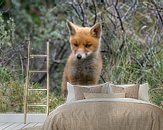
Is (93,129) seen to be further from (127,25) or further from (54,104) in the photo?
(127,25)

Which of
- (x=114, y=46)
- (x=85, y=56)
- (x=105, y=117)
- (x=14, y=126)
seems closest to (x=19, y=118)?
(x=14, y=126)

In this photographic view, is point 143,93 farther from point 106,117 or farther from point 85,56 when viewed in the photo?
point 106,117

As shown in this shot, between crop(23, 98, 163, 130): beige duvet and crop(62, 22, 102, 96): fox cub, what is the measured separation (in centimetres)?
129

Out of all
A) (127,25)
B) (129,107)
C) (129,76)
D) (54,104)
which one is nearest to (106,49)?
(127,25)

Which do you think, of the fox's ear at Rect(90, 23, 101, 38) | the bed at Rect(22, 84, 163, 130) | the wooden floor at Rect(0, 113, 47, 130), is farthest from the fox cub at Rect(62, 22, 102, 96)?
the bed at Rect(22, 84, 163, 130)

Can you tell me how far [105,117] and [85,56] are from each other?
140 cm

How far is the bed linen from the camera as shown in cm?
275

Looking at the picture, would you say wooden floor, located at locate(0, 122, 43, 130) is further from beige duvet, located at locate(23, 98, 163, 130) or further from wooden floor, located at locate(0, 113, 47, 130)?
beige duvet, located at locate(23, 98, 163, 130)

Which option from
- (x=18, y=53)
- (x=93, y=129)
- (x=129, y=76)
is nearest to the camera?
(x=93, y=129)

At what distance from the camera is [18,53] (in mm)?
5254

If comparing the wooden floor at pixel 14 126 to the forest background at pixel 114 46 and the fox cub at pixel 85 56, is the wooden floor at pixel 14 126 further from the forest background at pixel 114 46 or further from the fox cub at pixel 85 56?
the fox cub at pixel 85 56

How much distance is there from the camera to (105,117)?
276 cm

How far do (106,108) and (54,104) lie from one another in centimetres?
209

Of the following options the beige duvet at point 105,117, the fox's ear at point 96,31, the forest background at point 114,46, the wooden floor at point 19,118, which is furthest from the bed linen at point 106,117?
the wooden floor at point 19,118
